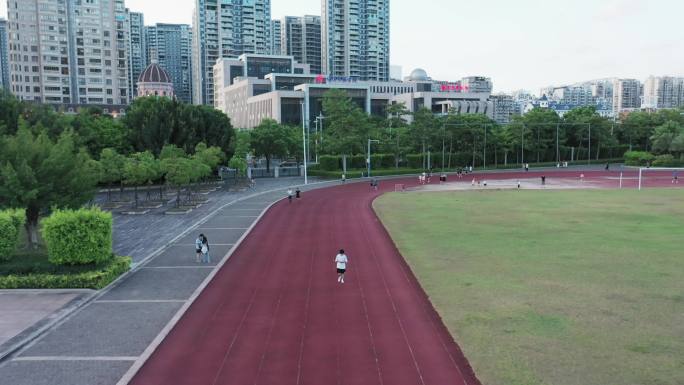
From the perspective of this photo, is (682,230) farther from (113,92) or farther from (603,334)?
(113,92)

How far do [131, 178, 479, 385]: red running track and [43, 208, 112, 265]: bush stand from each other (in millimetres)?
5849

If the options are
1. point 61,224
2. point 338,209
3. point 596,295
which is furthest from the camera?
point 338,209

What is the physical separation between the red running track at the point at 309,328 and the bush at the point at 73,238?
19.2 ft

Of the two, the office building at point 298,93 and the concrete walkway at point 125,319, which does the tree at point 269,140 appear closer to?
the office building at point 298,93

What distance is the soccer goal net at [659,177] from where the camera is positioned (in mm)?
68000

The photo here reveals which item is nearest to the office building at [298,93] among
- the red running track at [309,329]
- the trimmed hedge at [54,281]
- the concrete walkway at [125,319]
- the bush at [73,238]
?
the concrete walkway at [125,319]

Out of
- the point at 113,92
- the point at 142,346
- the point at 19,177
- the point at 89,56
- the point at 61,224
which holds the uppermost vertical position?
the point at 89,56

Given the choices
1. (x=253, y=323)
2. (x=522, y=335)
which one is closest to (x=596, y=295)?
(x=522, y=335)

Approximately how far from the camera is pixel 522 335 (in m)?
17.0

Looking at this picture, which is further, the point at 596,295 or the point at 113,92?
the point at 113,92

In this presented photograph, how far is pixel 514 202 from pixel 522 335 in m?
36.0

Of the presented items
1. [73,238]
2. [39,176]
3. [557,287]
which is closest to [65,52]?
[39,176]

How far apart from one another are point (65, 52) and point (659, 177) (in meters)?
138

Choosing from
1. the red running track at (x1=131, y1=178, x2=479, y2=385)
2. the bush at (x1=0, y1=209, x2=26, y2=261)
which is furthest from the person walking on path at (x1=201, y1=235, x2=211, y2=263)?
the bush at (x1=0, y1=209, x2=26, y2=261)
